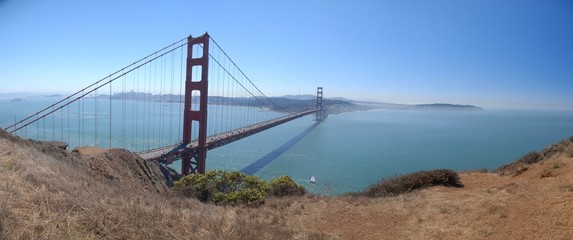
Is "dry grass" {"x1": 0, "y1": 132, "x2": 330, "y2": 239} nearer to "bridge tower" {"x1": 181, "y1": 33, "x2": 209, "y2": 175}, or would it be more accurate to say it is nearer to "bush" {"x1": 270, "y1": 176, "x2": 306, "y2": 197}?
"bush" {"x1": 270, "y1": 176, "x2": 306, "y2": 197}

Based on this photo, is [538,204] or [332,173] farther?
[332,173]

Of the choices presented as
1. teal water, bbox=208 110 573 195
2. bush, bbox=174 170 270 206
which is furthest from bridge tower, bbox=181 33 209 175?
bush, bbox=174 170 270 206

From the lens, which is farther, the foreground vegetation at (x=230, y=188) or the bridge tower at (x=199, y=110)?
the bridge tower at (x=199, y=110)

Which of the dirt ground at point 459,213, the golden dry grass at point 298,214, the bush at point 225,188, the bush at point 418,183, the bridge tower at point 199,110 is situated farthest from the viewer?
the bridge tower at point 199,110

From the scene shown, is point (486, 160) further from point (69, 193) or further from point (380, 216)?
point (69, 193)

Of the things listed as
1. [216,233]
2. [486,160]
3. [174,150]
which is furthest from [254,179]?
[486,160]

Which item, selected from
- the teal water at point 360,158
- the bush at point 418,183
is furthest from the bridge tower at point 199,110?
the bush at point 418,183

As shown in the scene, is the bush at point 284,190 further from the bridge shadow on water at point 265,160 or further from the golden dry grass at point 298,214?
the bridge shadow on water at point 265,160
